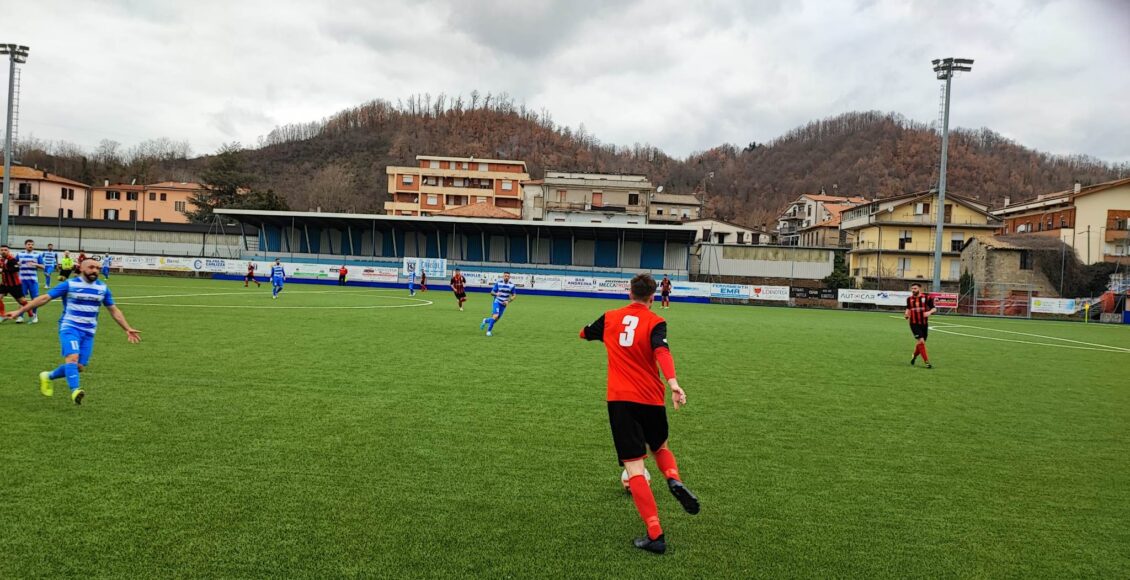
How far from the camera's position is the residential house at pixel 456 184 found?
9100 centimetres

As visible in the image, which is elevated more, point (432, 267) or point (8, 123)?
point (8, 123)

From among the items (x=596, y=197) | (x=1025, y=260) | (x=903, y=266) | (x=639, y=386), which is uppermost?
(x=596, y=197)

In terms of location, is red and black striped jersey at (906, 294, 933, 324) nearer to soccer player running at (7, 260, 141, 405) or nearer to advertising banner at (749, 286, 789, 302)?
soccer player running at (7, 260, 141, 405)

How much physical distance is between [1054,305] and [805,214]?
163ft

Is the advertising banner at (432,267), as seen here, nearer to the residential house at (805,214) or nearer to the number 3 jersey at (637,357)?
the number 3 jersey at (637,357)

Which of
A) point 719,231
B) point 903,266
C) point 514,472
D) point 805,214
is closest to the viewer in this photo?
point 514,472

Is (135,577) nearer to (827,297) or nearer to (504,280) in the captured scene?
(504,280)

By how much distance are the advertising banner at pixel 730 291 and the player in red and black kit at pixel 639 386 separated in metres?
42.8

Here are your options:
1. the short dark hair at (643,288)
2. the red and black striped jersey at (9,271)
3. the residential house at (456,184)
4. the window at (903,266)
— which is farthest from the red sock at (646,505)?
the residential house at (456,184)

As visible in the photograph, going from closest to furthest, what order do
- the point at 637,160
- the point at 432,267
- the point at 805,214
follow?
the point at 432,267 < the point at 805,214 < the point at 637,160

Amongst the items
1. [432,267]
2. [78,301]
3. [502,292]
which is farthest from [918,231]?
[78,301]

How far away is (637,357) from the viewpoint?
193 inches

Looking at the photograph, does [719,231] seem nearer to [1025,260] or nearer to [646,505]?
[1025,260]

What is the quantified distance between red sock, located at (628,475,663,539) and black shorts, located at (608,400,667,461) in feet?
0.57
